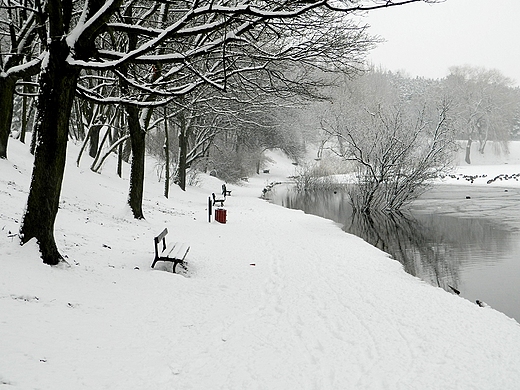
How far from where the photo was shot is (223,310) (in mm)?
6324

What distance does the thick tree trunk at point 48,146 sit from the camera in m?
6.19

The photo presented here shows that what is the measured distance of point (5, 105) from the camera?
467 inches

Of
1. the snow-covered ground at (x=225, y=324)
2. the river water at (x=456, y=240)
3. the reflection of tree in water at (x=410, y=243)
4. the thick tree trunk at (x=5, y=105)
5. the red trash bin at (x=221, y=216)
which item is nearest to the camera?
the snow-covered ground at (x=225, y=324)

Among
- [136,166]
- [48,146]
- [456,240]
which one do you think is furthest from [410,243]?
[48,146]

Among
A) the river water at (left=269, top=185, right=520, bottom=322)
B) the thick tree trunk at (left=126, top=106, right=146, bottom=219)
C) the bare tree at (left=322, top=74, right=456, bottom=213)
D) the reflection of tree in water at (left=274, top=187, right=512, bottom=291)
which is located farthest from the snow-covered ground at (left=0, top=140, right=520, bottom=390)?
the bare tree at (left=322, top=74, right=456, bottom=213)

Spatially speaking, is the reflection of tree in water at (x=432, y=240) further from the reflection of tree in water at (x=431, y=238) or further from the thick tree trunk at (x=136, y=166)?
the thick tree trunk at (x=136, y=166)

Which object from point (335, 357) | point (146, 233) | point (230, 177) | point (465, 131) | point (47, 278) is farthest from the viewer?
point (465, 131)

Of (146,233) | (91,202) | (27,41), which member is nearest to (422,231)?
(146,233)

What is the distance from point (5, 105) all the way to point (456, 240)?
14.1 metres

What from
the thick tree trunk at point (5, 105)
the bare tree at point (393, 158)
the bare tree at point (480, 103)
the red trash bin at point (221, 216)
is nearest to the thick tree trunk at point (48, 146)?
the thick tree trunk at point (5, 105)

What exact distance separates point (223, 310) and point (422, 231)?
1291 centimetres

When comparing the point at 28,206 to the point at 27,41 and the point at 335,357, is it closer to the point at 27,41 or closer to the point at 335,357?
the point at 335,357

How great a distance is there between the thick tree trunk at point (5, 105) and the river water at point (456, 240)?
10.9 meters

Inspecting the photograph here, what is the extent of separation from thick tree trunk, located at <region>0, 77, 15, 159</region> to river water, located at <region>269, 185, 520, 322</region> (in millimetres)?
10855
